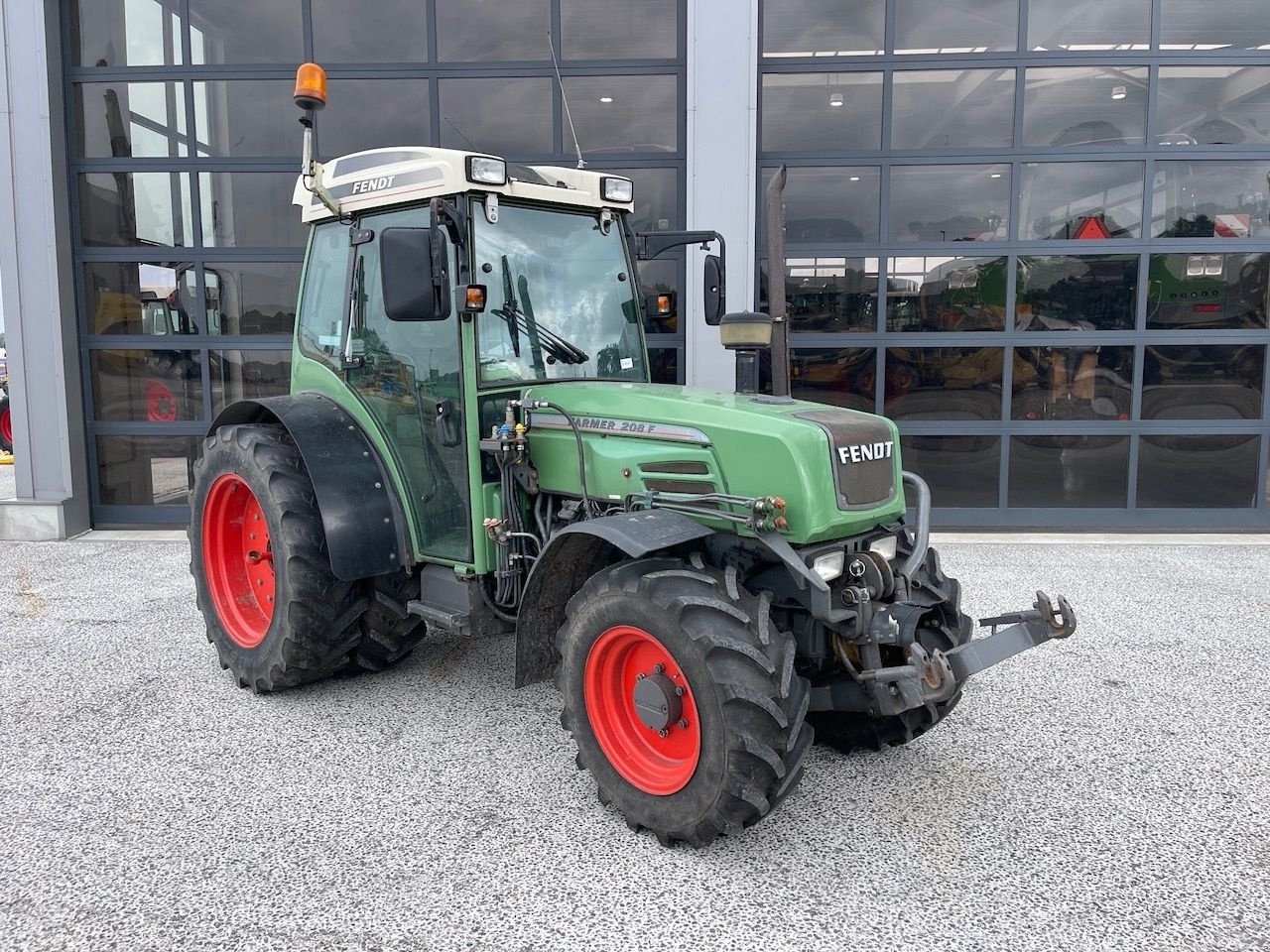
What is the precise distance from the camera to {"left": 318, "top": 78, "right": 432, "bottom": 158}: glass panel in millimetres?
7359

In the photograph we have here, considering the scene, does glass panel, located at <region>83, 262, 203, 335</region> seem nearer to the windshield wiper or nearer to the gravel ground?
the gravel ground

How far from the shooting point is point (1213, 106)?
288 inches

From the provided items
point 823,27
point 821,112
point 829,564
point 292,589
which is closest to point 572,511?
point 829,564

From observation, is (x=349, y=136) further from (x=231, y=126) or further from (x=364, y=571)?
(x=364, y=571)

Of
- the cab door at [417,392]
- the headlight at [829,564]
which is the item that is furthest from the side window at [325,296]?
the headlight at [829,564]

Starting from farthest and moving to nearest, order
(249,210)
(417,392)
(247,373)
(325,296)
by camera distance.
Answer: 1. (247,373)
2. (249,210)
3. (325,296)
4. (417,392)

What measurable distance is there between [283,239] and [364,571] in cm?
487

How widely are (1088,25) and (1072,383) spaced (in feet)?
9.54

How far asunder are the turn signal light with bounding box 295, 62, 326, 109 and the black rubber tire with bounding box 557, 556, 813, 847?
206 centimetres

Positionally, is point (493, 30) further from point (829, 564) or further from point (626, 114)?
point (829, 564)

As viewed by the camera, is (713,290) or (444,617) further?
(713,290)

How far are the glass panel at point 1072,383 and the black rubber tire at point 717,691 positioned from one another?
5614 millimetres

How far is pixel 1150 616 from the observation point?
17.0 feet

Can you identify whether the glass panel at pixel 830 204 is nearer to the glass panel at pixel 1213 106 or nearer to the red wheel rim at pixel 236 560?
the glass panel at pixel 1213 106
